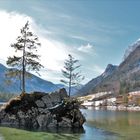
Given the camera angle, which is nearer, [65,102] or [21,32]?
[65,102]

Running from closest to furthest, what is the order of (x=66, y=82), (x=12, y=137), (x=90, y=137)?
1. (x=12, y=137)
2. (x=90, y=137)
3. (x=66, y=82)

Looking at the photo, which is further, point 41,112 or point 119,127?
point 119,127

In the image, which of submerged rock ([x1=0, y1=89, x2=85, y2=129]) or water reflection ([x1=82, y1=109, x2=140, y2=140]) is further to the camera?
submerged rock ([x1=0, y1=89, x2=85, y2=129])

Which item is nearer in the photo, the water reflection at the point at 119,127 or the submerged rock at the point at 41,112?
the water reflection at the point at 119,127

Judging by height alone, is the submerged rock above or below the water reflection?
above

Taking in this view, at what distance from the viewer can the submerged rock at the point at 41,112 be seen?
69.1m

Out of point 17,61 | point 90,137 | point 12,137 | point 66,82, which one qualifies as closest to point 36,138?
point 12,137

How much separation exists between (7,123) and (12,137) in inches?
842

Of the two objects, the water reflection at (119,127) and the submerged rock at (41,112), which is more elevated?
the submerged rock at (41,112)

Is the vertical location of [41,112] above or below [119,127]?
above

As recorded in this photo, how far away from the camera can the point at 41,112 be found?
227 ft

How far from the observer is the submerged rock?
69.1 m

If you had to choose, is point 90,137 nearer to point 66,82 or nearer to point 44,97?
point 44,97

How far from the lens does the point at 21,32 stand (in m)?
80.4
